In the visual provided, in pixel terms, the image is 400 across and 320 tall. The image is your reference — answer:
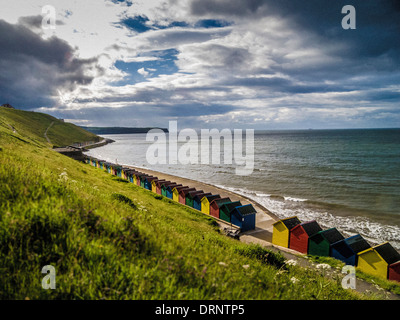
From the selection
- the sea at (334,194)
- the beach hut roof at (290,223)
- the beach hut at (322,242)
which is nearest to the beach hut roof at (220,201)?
the beach hut roof at (290,223)

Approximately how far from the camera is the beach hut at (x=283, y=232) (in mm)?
21359

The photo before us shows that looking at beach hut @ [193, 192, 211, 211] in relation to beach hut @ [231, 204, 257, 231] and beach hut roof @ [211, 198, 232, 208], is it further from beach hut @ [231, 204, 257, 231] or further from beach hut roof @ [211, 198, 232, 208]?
beach hut @ [231, 204, 257, 231]

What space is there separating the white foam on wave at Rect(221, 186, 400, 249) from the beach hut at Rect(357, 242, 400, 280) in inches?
373

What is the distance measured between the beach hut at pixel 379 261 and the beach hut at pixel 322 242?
2117 millimetres

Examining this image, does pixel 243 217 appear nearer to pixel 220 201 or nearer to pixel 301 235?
pixel 220 201

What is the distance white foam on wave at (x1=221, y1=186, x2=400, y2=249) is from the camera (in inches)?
1031

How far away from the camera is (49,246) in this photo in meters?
3.39

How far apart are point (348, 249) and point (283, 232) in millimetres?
5383

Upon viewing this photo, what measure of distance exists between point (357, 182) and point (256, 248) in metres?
57.4

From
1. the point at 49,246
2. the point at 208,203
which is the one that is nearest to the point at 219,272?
the point at 49,246

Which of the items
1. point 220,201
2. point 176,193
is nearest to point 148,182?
point 176,193

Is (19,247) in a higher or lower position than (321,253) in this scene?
higher

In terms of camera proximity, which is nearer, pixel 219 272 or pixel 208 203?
pixel 219 272

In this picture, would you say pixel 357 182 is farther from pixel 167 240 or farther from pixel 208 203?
pixel 167 240
